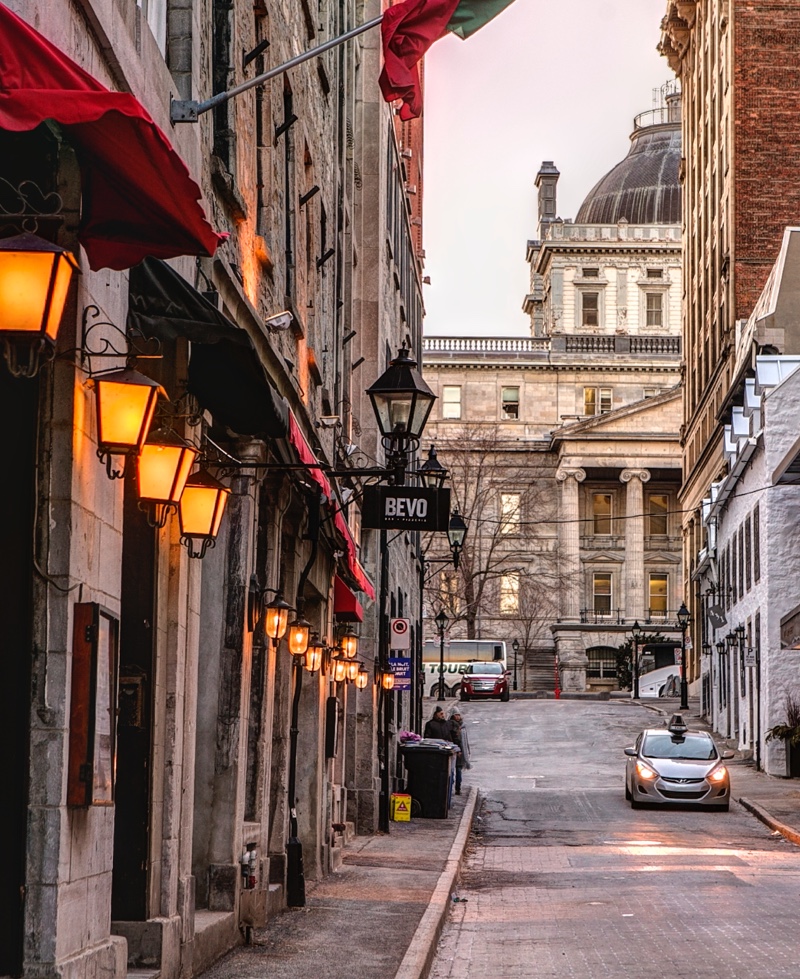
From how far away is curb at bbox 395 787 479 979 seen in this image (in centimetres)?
1200

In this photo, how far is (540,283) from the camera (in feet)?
382

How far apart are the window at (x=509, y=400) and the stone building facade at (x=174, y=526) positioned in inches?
3295

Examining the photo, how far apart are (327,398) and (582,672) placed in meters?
75.9

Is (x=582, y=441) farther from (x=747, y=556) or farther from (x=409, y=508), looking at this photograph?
(x=409, y=508)

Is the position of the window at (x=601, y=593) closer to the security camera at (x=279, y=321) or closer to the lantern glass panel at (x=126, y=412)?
the security camera at (x=279, y=321)

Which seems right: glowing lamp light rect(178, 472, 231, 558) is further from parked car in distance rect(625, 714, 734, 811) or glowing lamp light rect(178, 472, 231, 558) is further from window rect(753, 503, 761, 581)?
window rect(753, 503, 761, 581)

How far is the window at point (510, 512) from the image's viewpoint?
325 feet

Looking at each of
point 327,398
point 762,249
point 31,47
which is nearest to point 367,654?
point 327,398

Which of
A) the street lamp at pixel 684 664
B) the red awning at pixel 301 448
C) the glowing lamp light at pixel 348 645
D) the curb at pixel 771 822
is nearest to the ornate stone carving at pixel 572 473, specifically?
the street lamp at pixel 684 664

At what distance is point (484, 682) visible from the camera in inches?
2808

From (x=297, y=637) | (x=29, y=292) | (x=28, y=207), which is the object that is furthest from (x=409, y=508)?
(x=29, y=292)

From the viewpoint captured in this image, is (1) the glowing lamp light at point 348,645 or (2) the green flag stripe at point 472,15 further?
(1) the glowing lamp light at point 348,645

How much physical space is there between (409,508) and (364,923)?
3653 millimetres

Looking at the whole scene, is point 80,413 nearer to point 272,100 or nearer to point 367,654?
point 272,100
